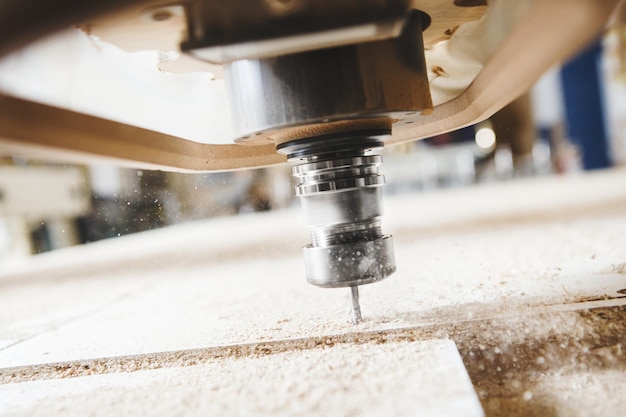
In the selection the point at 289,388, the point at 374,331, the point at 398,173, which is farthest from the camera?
the point at 398,173

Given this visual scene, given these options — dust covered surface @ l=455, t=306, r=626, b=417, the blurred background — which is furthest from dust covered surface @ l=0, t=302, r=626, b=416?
the blurred background

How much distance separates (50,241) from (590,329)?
203 inches

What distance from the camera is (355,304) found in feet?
2.02

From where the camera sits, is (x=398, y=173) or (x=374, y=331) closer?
(x=374, y=331)

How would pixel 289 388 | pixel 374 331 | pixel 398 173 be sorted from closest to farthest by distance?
pixel 289 388
pixel 374 331
pixel 398 173

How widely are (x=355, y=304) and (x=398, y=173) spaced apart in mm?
7525

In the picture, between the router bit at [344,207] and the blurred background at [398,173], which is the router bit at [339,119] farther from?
the blurred background at [398,173]

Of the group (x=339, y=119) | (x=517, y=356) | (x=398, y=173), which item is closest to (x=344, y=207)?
(x=339, y=119)

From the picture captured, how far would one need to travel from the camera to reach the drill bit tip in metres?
0.61

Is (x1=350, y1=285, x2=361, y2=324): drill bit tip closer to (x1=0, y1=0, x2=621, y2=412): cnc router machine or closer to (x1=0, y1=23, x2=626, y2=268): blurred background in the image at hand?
(x1=0, y1=0, x2=621, y2=412): cnc router machine

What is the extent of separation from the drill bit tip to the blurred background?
1.23ft

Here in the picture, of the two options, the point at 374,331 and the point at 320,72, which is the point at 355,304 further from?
the point at 320,72

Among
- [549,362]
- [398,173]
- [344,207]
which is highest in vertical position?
[398,173]

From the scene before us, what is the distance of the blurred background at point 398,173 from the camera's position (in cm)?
382
